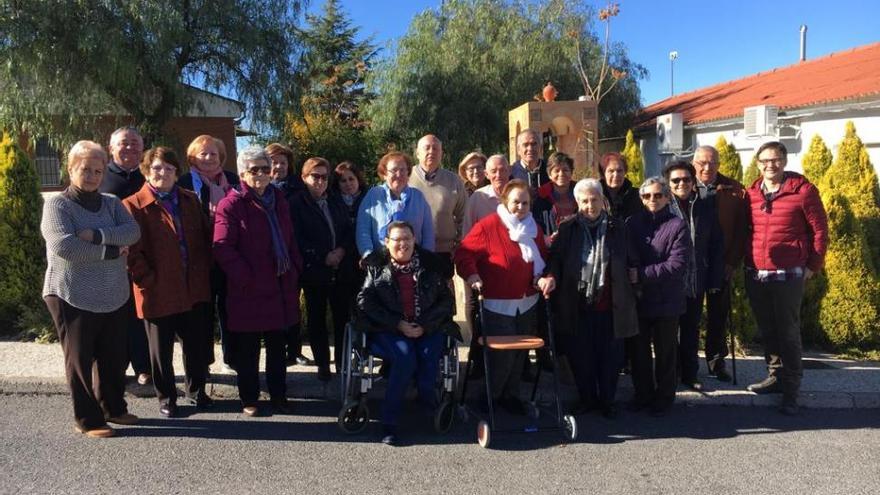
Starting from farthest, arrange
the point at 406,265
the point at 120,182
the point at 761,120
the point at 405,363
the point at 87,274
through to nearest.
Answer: the point at 761,120, the point at 120,182, the point at 406,265, the point at 405,363, the point at 87,274

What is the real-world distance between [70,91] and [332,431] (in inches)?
411

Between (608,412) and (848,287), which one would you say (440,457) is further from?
(848,287)

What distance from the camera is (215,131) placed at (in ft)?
66.2

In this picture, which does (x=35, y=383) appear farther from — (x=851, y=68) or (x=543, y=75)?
(x=851, y=68)

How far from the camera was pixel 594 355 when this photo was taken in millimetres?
4797

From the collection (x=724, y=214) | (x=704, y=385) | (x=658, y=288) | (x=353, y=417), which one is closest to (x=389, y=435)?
(x=353, y=417)

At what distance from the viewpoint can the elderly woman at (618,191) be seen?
535 cm

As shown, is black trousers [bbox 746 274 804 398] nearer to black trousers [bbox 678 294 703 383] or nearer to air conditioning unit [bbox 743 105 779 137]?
black trousers [bbox 678 294 703 383]

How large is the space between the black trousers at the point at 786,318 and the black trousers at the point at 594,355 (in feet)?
4.06

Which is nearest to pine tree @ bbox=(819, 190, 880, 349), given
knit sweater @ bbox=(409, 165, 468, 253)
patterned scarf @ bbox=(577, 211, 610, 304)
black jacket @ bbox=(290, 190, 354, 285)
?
patterned scarf @ bbox=(577, 211, 610, 304)

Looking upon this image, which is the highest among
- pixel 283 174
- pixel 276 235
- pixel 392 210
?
pixel 283 174

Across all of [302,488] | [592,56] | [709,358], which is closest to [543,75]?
[592,56]

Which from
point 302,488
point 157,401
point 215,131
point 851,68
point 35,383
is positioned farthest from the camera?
point 215,131

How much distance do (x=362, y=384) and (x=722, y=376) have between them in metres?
3.17
